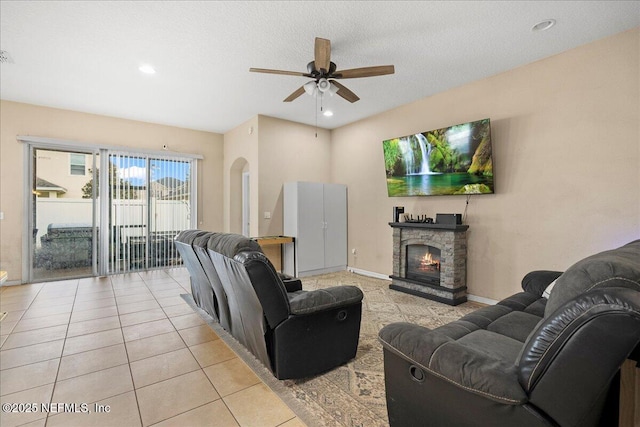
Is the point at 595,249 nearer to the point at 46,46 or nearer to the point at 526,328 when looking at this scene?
the point at 526,328

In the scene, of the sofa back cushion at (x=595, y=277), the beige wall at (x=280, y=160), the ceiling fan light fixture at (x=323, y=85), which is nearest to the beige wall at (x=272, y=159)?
the beige wall at (x=280, y=160)

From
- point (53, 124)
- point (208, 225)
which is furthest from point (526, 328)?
point (53, 124)

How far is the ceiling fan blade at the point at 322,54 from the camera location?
2.65m

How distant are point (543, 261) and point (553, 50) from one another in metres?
2.47

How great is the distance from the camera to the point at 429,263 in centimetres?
456

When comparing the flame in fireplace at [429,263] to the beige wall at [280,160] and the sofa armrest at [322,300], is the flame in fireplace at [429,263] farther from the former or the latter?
the beige wall at [280,160]

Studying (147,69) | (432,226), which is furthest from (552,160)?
(147,69)

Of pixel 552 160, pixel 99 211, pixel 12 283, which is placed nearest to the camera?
pixel 552 160

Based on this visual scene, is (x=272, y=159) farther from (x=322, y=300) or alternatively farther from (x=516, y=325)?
(x=516, y=325)

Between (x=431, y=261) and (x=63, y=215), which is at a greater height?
(x=63, y=215)

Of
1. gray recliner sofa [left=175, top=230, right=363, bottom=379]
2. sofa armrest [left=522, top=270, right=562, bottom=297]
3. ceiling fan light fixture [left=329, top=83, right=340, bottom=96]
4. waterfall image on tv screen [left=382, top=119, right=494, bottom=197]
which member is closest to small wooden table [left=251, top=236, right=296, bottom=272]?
waterfall image on tv screen [left=382, top=119, right=494, bottom=197]

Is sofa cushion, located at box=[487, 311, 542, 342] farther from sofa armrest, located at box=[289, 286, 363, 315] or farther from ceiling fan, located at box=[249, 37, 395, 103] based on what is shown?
ceiling fan, located at box=[249, 37, 395, 103]

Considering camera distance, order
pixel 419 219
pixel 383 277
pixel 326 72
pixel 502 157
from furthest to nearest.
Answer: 1. pixel 383 277
2. pixel 419 219
3. pixel 502 157
4. pixel 326 72

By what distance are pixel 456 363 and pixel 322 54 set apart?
270 cm
